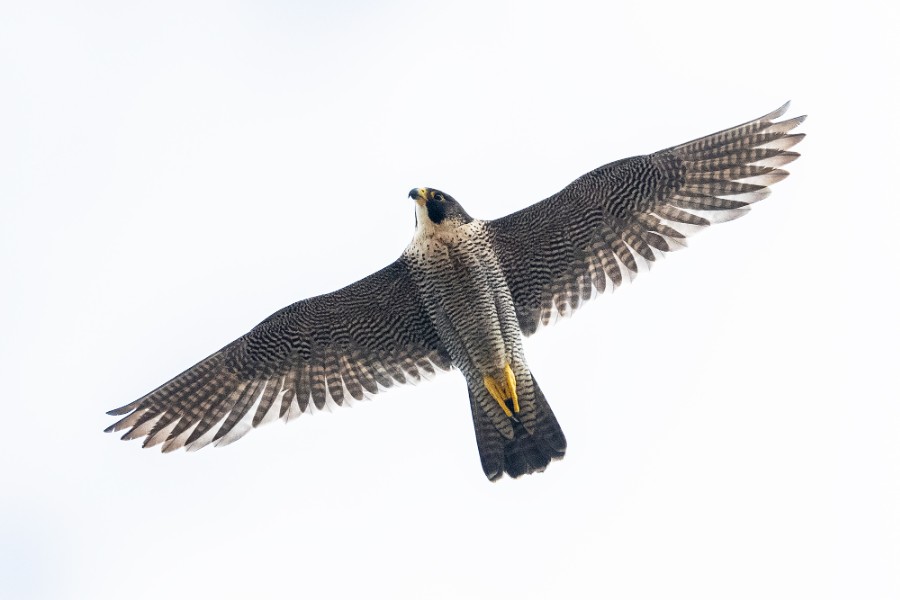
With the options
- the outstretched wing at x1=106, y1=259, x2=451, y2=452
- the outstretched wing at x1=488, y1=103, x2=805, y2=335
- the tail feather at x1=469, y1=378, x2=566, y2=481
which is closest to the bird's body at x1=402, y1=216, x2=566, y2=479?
the tail feather at x1=469, y1=378, x2=566, y2=481

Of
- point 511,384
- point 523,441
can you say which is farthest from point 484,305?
point 523,441

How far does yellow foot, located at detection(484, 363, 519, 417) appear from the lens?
48.4ft

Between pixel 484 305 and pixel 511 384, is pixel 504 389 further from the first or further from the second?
pixel 484 305

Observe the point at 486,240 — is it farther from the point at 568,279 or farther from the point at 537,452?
the point at 537,452

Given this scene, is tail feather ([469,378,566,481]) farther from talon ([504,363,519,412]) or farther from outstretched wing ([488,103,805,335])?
outstretched wing ([488,103,805,335])

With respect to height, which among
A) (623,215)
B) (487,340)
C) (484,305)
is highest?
(623,215)

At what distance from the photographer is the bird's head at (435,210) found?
49.0 feet

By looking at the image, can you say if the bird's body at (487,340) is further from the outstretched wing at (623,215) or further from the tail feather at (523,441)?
the outstretched wing at (623,215)

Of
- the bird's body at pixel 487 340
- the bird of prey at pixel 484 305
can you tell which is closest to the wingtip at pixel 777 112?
the bird of prey at pixel 484 305

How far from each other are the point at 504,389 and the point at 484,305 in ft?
3.17

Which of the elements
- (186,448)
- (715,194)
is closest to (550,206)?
(715,194)

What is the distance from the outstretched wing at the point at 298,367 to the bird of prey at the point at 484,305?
14mm

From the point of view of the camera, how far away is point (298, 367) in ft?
51.8

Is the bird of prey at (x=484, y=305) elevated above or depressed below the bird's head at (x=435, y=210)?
below
